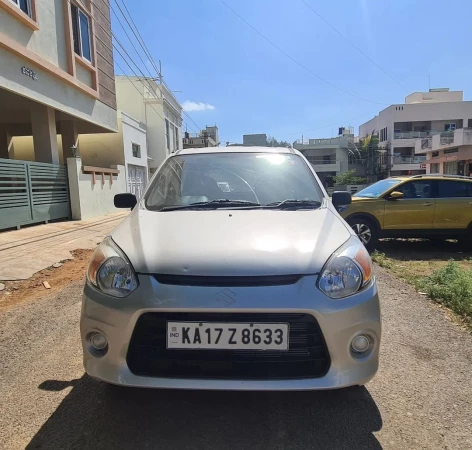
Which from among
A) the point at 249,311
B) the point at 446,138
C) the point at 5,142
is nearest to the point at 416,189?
the point at 249,311

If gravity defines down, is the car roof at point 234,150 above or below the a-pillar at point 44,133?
below

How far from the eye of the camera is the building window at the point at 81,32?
1218cm

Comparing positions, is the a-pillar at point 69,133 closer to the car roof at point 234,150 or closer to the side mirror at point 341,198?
the car roof at point 234,150

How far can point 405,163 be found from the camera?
47312 mm

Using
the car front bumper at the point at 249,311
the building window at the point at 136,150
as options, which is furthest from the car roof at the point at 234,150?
the building window at the point at 136,150

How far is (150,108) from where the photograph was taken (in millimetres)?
28547

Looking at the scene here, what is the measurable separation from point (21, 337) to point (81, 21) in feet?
41.4

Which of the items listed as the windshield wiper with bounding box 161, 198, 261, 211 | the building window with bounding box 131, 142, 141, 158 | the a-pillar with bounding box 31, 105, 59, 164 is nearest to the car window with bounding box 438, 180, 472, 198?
the windshield wiper with bounding box 161, 198, 261, 211

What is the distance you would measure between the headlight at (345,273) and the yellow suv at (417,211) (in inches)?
222

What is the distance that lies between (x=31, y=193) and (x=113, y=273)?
9.68 m

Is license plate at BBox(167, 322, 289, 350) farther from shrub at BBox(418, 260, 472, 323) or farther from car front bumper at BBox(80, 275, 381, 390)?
shrub at BBox(418, 260, 472, 323)

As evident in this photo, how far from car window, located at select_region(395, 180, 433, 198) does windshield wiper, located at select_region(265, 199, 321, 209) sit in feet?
18.3

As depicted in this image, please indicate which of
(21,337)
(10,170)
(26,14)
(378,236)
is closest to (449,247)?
(378,236)

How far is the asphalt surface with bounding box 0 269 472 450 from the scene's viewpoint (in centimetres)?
199
